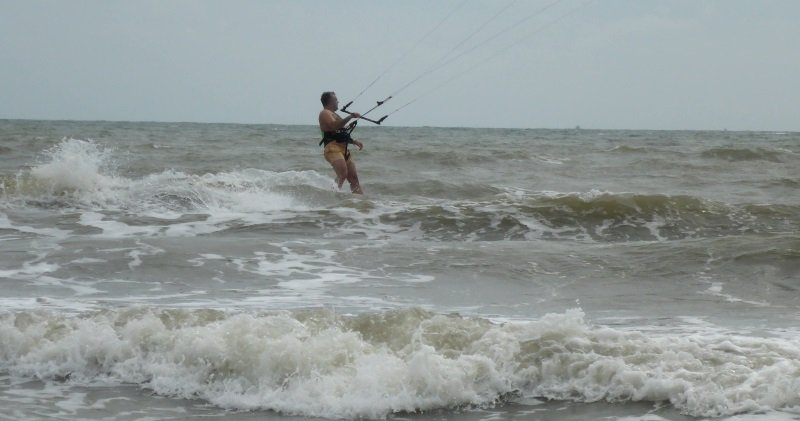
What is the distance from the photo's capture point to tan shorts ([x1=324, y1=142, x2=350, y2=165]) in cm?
1369

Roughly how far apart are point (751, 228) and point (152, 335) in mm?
8980

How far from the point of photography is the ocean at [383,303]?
5430mm

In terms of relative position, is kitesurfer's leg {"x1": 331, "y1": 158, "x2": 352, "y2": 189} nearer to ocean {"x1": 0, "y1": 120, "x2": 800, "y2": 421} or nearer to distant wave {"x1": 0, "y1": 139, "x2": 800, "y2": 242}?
distant wave {"x1": 0, "y1": 139, "x2": 800, "y2": 242}

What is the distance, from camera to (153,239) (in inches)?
415

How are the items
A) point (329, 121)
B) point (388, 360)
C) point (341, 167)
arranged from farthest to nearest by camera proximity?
point (341, 167) → point (329, 121) → point (388, 360)

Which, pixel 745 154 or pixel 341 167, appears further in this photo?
pixel 745 154

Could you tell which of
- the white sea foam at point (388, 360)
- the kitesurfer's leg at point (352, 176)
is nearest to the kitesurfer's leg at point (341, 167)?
the kitesurfer's leg at point (352, 176)

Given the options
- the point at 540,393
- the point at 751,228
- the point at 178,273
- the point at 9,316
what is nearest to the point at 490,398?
the point at 540,393

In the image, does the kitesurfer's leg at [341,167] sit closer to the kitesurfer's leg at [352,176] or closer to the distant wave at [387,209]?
the kitesurfer's leg at [352,176]

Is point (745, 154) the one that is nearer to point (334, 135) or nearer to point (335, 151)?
point (335, 151)

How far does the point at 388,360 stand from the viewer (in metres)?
5.75

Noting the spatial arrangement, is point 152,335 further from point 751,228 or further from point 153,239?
point 751,228

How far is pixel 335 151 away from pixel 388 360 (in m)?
8.26

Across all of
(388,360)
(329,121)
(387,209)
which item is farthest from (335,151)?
(388,360)
